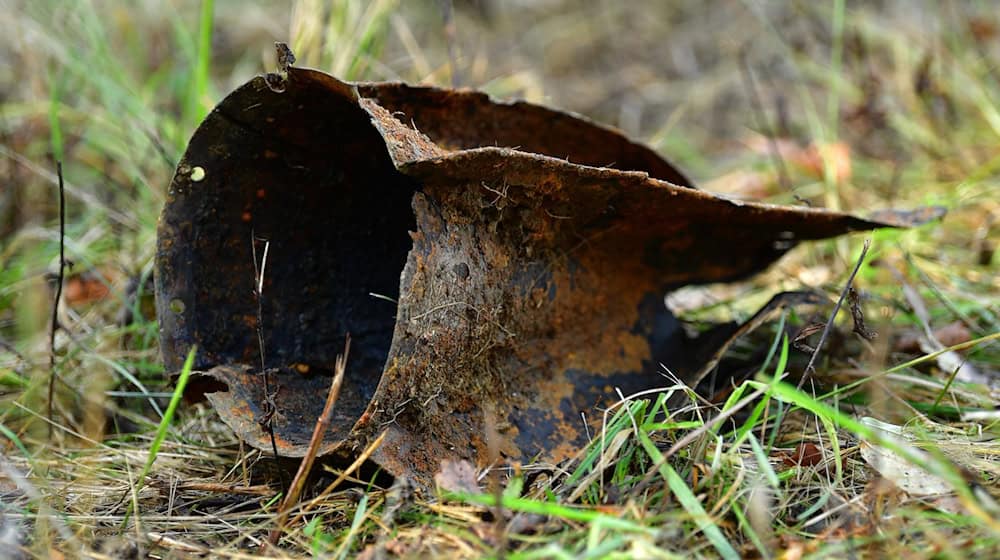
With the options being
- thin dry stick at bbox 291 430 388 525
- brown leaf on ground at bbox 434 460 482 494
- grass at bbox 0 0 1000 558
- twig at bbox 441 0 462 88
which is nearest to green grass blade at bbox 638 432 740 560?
grass at bbox 0 0 1000 558

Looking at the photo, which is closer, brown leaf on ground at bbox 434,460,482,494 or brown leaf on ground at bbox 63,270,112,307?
brown leaf on ground at bbox 434,460,482,494

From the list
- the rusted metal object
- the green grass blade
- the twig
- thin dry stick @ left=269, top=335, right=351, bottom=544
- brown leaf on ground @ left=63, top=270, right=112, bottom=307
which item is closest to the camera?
the green grass blade

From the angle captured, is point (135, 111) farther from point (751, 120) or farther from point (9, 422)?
point (751, 120)

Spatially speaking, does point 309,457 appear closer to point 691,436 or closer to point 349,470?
point 349,470

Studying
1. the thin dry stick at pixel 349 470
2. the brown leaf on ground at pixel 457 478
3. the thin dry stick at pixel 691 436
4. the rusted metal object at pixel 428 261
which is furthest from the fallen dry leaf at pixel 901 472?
the thin dry stick at pixel 349 470

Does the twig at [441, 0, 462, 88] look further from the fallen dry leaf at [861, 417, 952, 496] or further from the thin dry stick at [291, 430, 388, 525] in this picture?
the fallen dry leaf at [861, 417, 952, 496]

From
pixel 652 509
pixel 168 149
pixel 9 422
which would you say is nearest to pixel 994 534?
pixel 652 509

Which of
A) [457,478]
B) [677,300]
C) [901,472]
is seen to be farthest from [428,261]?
[677,300]
